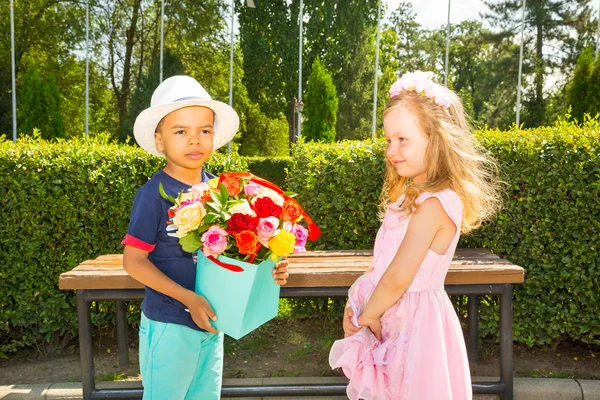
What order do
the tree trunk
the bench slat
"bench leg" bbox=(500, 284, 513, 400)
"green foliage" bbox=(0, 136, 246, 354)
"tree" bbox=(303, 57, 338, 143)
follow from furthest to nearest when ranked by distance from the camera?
the tree trunk < "tree" bbox=(303, 57, 338, 143) < "green foliage" bbox=(0, 136, 246, 354) < "bench leg" bbox=(500, 284, 513, 400) < the bench slat

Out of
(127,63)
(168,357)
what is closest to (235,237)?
(168,357)

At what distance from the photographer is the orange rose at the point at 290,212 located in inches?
80.3

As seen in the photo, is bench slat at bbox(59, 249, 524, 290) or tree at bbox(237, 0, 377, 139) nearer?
bench slat at bbox(59, 249, 524, 290)

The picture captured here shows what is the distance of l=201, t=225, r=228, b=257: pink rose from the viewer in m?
1.92

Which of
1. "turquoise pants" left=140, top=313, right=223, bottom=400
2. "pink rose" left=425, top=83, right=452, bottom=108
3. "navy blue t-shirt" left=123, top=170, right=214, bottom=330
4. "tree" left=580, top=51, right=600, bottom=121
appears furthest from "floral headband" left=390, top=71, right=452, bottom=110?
"tree" left=580, top=51, right=600, bottom=121

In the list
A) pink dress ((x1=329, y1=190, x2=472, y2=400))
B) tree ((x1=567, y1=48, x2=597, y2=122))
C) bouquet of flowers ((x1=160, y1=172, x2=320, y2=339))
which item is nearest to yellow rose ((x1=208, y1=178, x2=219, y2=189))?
bouquet of flowers ((x1=160, y1=172, x2=320, y2=339))

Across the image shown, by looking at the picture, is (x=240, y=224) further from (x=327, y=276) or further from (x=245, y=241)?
(x=327, y=276)

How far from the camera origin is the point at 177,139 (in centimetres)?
227

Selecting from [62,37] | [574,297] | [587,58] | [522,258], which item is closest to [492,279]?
[522,258]

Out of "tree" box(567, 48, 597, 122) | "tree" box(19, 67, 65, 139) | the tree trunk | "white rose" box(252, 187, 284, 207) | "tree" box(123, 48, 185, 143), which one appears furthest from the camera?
the tree trunk

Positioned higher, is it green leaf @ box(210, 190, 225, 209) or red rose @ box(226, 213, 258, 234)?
green leaf @ box(210, 190, 225, 209)

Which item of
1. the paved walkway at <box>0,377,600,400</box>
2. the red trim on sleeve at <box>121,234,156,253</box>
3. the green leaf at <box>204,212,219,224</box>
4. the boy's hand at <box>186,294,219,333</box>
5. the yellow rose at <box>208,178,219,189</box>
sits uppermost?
the yellow rose at <box>208,178,219,189</box>

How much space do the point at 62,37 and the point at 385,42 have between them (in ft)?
52.4

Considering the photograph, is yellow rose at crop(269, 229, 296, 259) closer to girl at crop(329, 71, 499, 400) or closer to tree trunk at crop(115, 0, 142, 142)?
girl at crop(329, 71, 499, 400)
